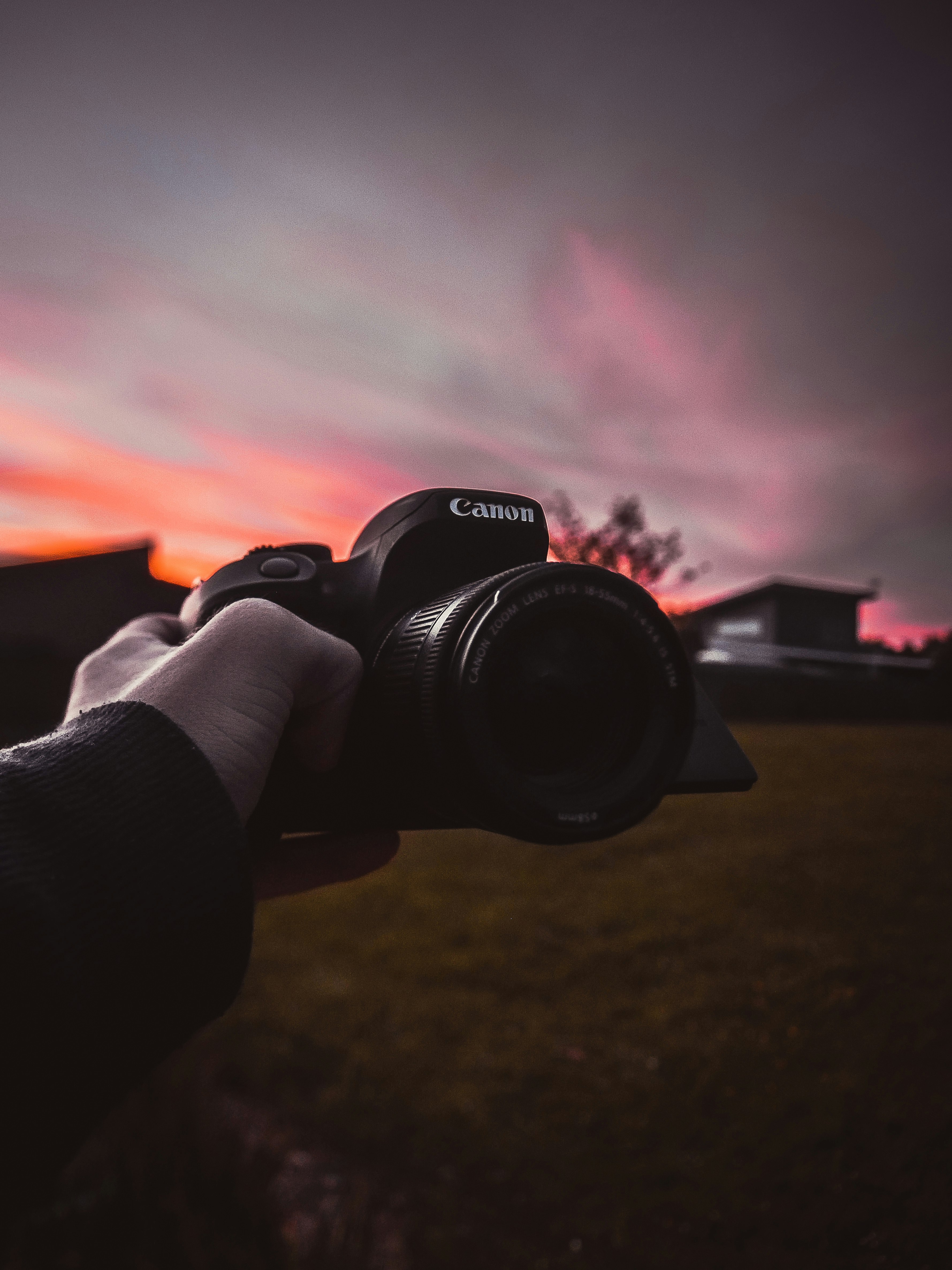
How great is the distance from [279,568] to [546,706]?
682 millimetres

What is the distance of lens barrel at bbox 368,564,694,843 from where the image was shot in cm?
107

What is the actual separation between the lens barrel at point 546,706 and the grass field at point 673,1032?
7.86ft

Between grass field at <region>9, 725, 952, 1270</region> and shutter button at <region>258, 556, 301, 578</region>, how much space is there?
2849mm

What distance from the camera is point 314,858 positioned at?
1461 millimetres

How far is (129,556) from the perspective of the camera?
12.9 feet

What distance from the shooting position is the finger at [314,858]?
1.46 m

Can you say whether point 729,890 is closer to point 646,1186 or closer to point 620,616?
point 646,1186

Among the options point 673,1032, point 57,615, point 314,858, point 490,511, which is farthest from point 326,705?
point 673,1032

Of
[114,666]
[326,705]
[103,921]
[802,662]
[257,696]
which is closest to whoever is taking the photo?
[103,921]

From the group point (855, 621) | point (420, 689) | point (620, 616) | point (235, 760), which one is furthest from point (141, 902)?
point (855, 621)

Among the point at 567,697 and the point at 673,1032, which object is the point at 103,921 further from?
the point at 673,1032

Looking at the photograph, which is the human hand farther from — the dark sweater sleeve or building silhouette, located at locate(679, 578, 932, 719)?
building silhouette, located at locate(679, 578, 932, 719)

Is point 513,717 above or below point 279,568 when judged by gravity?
below

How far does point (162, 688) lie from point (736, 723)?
24.6 feet
